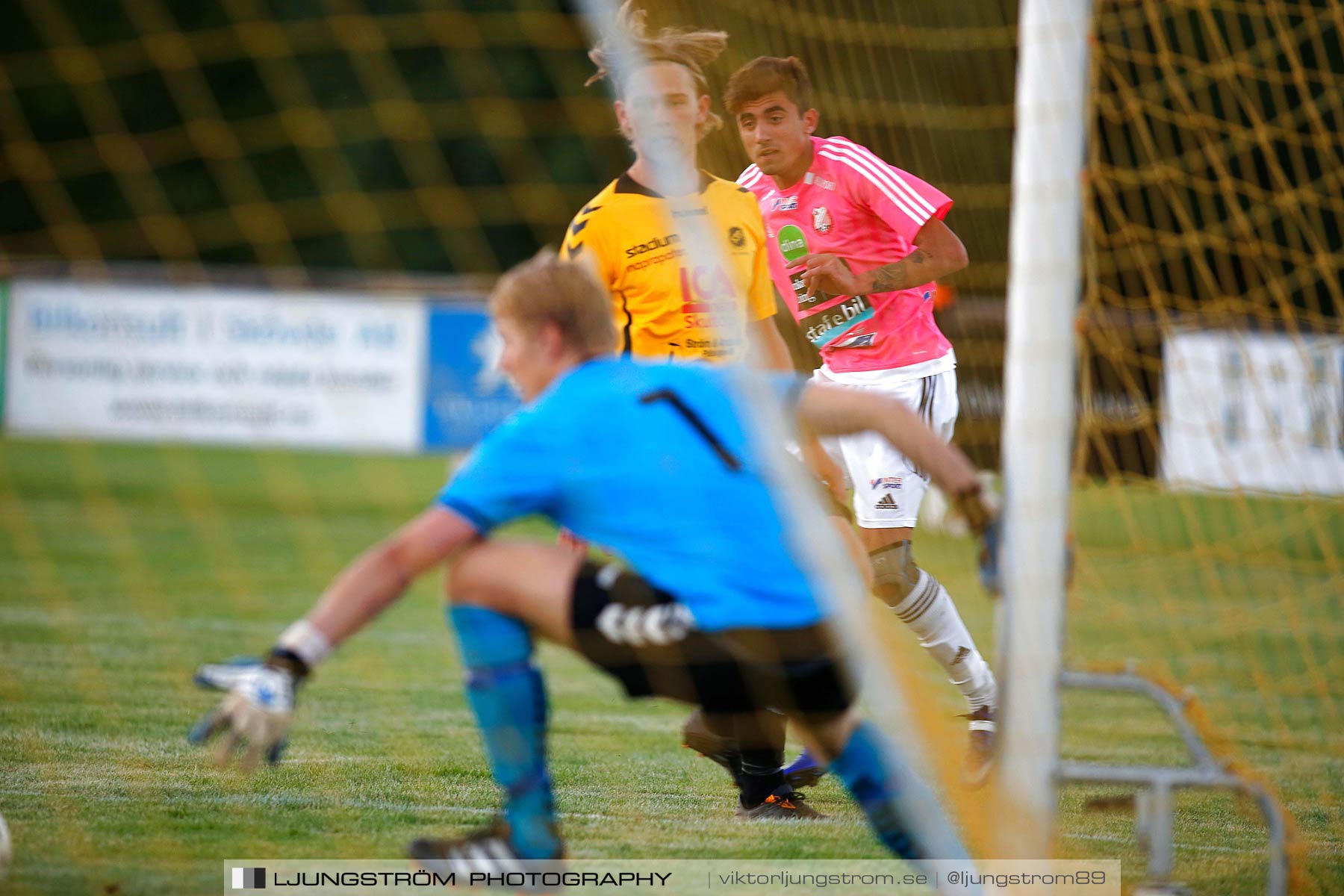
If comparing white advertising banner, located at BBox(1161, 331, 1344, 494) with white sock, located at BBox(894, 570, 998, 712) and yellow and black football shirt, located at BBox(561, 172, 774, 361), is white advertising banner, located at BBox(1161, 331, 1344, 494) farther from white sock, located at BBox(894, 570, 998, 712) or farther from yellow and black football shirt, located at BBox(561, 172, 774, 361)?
yellow and black football shirt, located at BBox(561, 172, 774, 361)

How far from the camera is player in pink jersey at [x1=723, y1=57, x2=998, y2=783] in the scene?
4781mm

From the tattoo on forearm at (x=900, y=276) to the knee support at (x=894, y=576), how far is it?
0.86m

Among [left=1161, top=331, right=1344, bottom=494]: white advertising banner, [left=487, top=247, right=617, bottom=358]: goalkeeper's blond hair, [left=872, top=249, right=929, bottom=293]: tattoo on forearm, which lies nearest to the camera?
[left=487, top=247, right=617, bottom=358]: goalkeeper's blond hair

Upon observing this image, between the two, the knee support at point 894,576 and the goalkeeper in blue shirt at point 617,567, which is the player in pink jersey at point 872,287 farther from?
the goalkeeper in blue shirt at point 617,567

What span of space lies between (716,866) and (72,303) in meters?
14.4

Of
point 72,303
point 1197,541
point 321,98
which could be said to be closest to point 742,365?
point 1197,541

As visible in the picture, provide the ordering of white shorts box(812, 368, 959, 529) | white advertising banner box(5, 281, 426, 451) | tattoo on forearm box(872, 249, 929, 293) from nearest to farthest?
tattoo on forearm box(872, 249, 929, 293) → white shorts box(812, 368, 959, 529) → white advertising banner box(5, 281, 426, 451)

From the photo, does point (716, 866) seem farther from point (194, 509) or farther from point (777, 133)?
point (194, 509)

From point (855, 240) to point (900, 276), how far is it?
29 cm

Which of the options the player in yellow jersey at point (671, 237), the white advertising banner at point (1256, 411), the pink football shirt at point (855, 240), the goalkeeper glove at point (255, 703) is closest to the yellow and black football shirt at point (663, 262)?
the player in yellow jersey at point (671, 237)

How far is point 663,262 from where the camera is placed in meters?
4.55

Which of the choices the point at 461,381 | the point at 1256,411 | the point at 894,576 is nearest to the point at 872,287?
the point at 894,576

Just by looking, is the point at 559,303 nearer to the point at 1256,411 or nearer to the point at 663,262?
the point at 663,262

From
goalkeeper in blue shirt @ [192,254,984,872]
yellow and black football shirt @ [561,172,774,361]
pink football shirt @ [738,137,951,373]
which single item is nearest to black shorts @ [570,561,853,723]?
goalkeeper in blue shirt @ [192,254,984,872]
